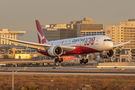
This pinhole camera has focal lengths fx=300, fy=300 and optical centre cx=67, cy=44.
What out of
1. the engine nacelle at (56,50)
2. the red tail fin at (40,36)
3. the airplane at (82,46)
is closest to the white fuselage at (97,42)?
the airplane at (82,46)

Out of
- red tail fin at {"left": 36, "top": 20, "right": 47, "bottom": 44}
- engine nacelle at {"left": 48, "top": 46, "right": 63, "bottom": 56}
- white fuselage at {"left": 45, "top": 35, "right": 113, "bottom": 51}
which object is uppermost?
red tail fin at {"left": 36, "top": 20, "right": 47, "bottom": 44}

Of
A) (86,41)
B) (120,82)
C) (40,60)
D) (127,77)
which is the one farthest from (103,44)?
(40,60)

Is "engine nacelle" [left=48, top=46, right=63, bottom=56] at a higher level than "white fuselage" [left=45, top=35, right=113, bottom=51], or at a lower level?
lower

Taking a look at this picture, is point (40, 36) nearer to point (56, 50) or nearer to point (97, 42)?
point (56, 50)

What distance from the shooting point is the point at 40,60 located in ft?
454

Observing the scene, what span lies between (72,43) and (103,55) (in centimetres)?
879

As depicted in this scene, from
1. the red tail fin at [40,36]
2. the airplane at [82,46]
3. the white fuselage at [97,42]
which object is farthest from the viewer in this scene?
the red tail fin at [40,36]

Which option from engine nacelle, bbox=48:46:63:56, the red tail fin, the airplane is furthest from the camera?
the red tail fin

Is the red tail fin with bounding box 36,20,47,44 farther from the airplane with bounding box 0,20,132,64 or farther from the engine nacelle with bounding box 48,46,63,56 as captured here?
the engine nacelle with bounding box 48,46,63,56

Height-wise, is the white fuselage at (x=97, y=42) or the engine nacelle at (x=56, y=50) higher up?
the white fuselage at (x=97, y=42)

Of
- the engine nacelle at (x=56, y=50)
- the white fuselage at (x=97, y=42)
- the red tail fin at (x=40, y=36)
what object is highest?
the red tail fin at (x=40, y=36)

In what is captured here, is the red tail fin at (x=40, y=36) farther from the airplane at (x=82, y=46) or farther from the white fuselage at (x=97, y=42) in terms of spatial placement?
the white fuselage at (x=97, y=42)

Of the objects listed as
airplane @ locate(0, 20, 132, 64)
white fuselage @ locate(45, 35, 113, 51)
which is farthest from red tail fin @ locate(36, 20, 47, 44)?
white fuselage @ locate(45, 35, 113, 51)

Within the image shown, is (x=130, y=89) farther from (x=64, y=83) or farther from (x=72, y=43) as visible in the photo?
(x=72, y=43)
